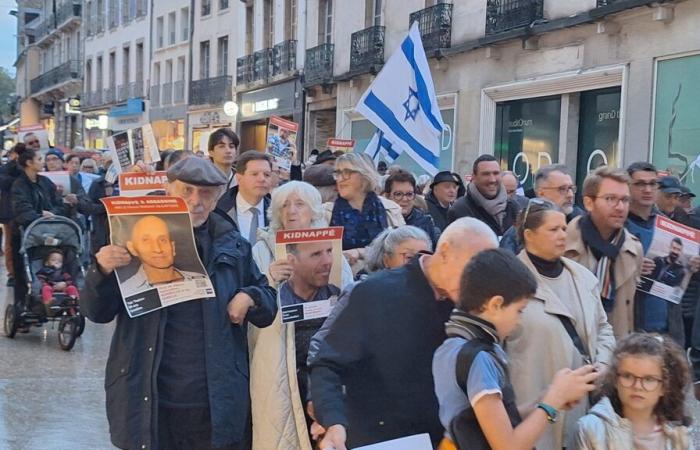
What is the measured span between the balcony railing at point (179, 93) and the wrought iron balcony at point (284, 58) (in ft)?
32.9

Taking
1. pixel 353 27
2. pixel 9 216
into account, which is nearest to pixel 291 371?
pixel 9 216

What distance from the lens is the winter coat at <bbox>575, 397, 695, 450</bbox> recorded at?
142 inches

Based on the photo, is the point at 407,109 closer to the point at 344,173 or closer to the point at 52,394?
the point at 344,173

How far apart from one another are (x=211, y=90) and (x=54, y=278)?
93.5ft

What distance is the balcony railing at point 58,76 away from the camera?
57.2m

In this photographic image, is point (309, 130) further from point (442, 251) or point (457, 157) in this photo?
point (442, 251)

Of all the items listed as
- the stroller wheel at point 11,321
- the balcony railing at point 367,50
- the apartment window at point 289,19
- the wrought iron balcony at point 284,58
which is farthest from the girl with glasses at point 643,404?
the apartment window at point 289,19

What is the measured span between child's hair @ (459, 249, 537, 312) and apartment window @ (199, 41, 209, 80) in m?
36.7

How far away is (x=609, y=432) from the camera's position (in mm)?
3617

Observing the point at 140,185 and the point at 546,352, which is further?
the point at 140,185

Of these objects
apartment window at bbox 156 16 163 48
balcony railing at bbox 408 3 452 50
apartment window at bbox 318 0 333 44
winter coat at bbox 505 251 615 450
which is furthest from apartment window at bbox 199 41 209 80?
winter coat at bbox 505 251 615 450

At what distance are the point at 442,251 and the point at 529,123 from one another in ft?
51.2

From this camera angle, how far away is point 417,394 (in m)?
3.31

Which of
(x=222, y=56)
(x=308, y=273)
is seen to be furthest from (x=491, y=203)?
(x=222, y=56)
